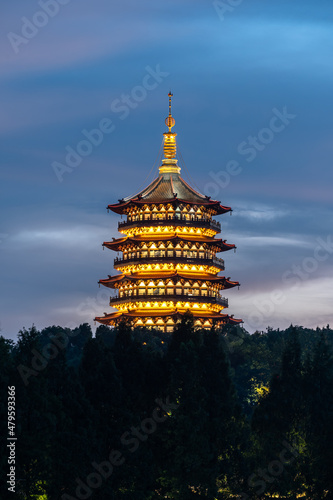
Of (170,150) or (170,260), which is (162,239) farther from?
(170,150)

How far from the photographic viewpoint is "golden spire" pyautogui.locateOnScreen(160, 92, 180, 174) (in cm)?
14438

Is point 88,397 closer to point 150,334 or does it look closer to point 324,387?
point 324,387

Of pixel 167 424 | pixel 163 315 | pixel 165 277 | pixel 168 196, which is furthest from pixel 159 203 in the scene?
pixel 167 424

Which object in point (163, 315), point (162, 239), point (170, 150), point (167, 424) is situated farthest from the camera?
point (170, 150)

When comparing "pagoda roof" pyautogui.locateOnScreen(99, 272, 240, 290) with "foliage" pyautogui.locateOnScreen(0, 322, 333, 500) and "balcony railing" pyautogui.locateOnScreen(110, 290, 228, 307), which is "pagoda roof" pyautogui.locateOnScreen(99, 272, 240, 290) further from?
"foliage" pyautogui.locateOnScreen(0, 322, 333, 500)

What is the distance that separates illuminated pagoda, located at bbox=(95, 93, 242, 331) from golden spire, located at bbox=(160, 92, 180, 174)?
0.83m

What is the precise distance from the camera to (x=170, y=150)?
479ft

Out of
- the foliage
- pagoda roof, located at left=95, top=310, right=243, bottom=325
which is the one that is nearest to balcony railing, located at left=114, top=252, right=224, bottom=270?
pagoda roof, located at left=95, top=310, right=243, bottom=325

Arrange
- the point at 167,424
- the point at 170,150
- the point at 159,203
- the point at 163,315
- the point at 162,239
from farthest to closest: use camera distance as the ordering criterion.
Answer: the point at 170,150 < the point at 159,203 < the point at 162,239 < the point at 163,315 < the point at 167,424

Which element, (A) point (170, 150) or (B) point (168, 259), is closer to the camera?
(B) point (168, 259)

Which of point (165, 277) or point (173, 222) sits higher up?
point (173, 222)

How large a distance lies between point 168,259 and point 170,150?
15.2 m

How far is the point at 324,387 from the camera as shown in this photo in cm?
8794

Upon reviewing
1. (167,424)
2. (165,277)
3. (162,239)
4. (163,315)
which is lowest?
(167,424)
